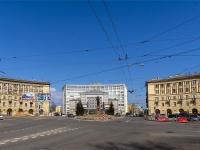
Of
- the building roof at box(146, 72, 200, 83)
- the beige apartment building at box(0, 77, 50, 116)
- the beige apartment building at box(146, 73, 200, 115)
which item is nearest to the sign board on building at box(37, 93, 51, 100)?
the beige apartment building at box(0, 77, 50, 116)

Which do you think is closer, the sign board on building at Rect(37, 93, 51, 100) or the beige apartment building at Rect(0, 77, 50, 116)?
the sign board on building at Rect(37, 93, 51, 100)

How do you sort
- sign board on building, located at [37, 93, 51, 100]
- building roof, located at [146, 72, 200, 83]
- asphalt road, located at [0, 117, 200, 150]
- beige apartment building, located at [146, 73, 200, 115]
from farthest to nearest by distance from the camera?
beige apartment building, located at [146, 73, 200, 115], building roof, located at [146, 72, 200, 83], sign board on building, located at [37, 93, 51, 100], asphalt road, located at [0, 117, 200, 150]

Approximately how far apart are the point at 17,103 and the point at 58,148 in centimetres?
11663

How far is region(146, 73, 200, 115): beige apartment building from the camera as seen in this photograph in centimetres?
11275

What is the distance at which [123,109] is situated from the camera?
194 metres

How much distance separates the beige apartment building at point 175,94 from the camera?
112750 mm

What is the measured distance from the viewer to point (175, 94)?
121250 millimetres

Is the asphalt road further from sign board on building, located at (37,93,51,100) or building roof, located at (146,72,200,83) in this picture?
building roof, located at (146,72,200,83)

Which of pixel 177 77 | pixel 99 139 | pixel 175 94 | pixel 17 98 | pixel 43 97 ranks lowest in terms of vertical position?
pixel 99 139

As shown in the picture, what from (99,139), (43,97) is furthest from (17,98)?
(99,139)

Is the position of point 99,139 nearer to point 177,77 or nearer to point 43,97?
point 43,97

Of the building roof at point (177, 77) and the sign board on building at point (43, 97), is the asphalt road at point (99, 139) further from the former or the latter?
the building roof at point (177, 77)

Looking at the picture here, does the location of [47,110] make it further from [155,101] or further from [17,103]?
[155,101]

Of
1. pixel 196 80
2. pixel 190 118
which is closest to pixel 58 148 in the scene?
pixel 190 118
